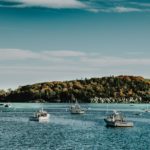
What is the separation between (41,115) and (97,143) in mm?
86644

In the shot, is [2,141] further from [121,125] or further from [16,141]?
[121,125]

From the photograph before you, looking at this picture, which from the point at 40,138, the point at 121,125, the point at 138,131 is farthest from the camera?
the point at 121,125

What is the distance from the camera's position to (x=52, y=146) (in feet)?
343

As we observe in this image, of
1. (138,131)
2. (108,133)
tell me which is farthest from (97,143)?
(138,131)

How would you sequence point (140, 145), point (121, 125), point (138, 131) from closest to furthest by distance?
point (140, 145) → point (138, 131) → point (121, 125)

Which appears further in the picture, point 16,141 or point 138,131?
point 138,131

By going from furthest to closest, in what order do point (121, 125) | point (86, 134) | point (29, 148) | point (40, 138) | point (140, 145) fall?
point (121, 125) → point (86, 134) → point (40, 138) → point (140, 145) → point (29, 148)

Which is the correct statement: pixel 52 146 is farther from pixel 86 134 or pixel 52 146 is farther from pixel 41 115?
pixel 41 115

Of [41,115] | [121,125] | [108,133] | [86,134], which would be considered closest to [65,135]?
[86,134]

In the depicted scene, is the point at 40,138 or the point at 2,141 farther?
the point at 40,138

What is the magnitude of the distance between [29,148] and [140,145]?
23601 millimetres

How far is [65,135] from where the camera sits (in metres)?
130

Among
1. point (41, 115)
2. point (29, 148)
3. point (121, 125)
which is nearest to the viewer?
point (29, 148)

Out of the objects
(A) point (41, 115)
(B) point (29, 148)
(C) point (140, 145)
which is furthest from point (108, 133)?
(A) point (41, 115)
